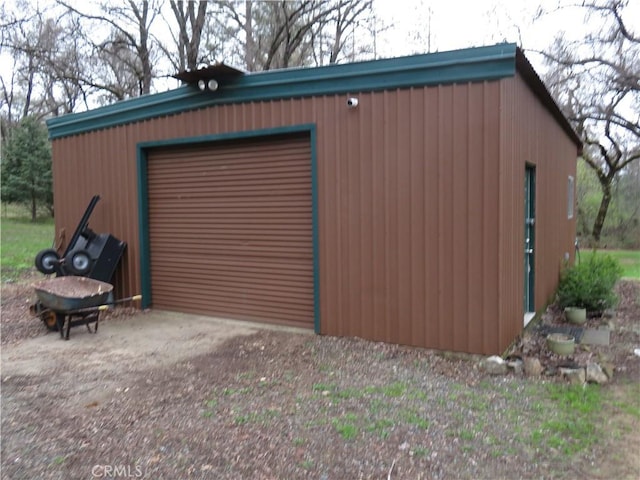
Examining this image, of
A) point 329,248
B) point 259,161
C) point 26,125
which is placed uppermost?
point 26,125

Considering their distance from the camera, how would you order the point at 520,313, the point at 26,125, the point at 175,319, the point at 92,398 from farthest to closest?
1. the point at 26,125
2. the point at 175,319
3. the point at 520,313
4. the point at 92,398

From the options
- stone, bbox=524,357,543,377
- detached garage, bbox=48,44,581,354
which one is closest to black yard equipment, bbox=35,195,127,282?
detached garage, bbox=48,44,581,354

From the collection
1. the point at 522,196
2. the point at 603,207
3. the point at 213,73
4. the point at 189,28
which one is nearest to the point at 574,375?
the point at 522,196

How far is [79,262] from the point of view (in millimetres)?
7031

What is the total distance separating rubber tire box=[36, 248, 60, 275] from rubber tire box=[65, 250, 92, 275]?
0.28 meters

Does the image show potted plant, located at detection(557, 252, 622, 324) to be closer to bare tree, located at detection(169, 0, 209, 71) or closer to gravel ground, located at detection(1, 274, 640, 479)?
gravel ground, located at detection(1, 274, 640, 479)

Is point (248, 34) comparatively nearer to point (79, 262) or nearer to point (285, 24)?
point (285, 24)

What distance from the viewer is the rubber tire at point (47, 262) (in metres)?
7.07

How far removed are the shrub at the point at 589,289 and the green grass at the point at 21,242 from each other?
1125 centimetres

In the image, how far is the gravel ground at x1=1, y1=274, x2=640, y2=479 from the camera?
3.02 m

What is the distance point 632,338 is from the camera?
625cm

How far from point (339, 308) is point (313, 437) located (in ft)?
8.31

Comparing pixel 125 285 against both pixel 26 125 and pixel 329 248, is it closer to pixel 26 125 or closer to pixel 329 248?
pixel 329 248

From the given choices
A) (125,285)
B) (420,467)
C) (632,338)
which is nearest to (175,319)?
(125,285)
